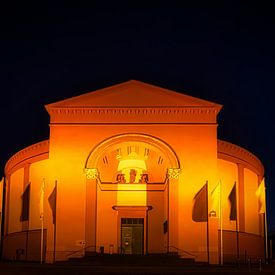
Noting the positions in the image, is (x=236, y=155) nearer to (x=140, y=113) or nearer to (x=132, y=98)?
(x=140, y=113)

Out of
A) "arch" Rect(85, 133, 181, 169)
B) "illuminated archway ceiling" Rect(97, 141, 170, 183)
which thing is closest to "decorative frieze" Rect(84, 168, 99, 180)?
"arch" Rect(85, 133, 181, 169)

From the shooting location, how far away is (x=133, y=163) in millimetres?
38750

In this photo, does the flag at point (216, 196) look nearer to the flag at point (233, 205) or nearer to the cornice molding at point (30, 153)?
the flag at point (233, 205)

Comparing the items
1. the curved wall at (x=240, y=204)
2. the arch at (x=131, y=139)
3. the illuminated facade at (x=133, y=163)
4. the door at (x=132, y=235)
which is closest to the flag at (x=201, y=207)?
the illuminated facade at (x=133, y=163)

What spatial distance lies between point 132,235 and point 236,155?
8.13m

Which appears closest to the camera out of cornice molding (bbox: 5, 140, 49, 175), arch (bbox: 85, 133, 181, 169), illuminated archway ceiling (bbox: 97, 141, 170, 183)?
arch (bbox: 85, 133, 181, 169)

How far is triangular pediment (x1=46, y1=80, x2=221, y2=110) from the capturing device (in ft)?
115

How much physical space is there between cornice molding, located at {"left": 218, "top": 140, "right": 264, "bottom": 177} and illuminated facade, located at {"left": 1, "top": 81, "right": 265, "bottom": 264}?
0.10 m

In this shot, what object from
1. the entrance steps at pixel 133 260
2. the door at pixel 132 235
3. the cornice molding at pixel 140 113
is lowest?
the entrance steps at pixel 133 260

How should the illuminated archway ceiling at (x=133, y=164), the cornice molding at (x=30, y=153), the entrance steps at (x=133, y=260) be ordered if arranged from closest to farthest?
the entrance steps at (x=133, y=260)
the illuminated archway ceiling at (x=133, y=164)
the cornice molding at (x=30, y=153)

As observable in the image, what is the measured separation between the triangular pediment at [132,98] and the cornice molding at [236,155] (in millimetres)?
4279

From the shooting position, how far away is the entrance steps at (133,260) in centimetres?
3103

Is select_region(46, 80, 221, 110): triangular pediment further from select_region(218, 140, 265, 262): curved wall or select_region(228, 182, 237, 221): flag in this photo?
select_region(228, 182, 237, 221): flag

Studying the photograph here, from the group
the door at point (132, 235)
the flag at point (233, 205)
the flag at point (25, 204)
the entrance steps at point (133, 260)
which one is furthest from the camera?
the door at point (132, 235)
